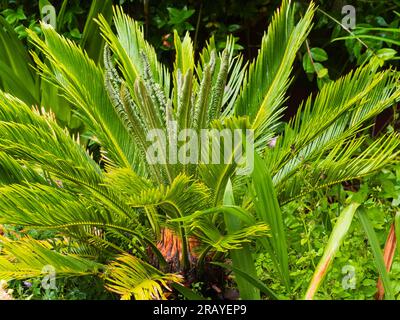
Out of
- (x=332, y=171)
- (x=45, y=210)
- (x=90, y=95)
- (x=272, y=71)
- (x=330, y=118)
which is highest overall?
(x=272, y=71)

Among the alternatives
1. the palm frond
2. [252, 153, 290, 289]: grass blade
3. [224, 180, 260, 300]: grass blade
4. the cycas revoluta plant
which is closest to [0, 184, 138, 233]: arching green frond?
the cycas revoluta plant

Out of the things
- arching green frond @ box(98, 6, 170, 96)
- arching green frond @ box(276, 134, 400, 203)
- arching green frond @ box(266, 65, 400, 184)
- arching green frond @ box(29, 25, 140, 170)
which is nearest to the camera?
arching green frond @ box(276, 134, 400, 203)

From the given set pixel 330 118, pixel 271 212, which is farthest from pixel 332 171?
pixel 271 212

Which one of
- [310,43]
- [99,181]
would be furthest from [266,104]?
[310,43]

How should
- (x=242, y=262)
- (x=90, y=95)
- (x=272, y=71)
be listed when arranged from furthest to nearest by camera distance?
1. (x=272, y=71)
2. (x=90, y=95)
3. (x=242, y=262)

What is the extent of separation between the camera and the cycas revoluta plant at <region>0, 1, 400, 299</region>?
7.67ft

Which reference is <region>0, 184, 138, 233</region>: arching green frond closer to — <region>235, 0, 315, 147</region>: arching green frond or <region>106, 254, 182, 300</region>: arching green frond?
<region>106, 254, 182, 300</region>: arching green frond

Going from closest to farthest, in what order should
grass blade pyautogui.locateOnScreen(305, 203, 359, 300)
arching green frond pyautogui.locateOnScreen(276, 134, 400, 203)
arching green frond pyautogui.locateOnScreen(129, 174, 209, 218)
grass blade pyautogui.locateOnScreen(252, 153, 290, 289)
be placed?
grass blade pyautogui.locateOnScreen(305, 203, 359, 300) < arching green frond pyautogui.locateOnScreen(129, 174, 209, 218) < grass blade pyautogui.locateOnScreen(252, 153, 290, 289) < arching green frond pyautogui.locateOnScreen(276, 134, 400, 203)

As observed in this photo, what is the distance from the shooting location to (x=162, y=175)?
2.65 meters

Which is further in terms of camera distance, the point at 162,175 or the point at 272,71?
the point at 272,71

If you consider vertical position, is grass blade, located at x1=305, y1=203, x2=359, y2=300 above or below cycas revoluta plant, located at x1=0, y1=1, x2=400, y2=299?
below

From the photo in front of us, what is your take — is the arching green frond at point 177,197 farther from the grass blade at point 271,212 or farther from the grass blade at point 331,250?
the grass blade at point 331,250

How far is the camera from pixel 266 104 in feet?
9.46

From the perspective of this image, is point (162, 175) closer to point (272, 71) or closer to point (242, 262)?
point (242, 262)
